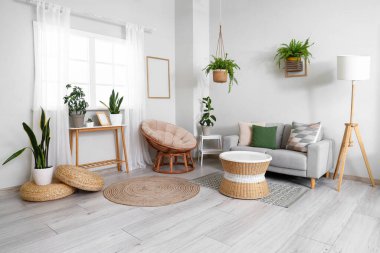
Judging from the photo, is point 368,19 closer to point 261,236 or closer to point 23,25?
point 261,236

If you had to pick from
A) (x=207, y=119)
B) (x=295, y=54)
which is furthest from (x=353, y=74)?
(x=207, y=119)

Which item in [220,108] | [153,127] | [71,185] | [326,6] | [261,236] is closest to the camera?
[261,236]

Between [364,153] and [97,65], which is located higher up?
[97,65]

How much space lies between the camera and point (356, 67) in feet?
10.5

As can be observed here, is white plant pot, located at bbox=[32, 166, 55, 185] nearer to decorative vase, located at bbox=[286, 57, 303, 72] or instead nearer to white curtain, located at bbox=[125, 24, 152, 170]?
white curtain, located at bbox=[125, 24, 152, 170]

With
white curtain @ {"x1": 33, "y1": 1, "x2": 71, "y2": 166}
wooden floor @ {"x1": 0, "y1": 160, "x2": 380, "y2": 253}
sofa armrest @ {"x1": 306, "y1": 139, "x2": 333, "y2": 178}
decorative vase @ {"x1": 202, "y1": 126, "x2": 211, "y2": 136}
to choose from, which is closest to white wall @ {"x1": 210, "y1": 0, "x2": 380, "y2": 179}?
decorative vase @ {"x1": 202, "y1": 126, "x2": 211, "y2": 136}

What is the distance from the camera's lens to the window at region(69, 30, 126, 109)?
3.94 m

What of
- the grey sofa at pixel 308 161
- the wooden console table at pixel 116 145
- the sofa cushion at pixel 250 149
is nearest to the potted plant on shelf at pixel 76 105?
the wooden console table at pixel 116 145

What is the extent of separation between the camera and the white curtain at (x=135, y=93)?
4434 millimetres

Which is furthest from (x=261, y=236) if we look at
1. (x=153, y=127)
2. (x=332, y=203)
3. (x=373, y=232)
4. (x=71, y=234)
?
(x=153, y=127)

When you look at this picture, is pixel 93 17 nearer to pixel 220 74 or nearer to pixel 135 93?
pixel 135 93

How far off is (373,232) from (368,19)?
271 centimetres

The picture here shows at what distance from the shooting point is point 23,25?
3.40 m

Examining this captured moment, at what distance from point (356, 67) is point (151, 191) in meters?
2.84
